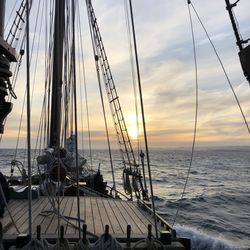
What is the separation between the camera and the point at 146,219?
7.42 metres

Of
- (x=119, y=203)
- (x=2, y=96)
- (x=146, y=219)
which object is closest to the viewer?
(x=2, y=96)

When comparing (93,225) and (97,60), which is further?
(97,60)

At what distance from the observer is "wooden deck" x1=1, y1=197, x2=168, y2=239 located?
20.6ft

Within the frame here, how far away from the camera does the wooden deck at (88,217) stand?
20.6 ft

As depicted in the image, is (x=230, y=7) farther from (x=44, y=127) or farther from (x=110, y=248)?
(x=44, y=127)

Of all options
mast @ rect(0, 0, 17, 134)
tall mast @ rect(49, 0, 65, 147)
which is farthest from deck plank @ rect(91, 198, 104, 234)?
mast @ rect(0, 0, 17, 134)

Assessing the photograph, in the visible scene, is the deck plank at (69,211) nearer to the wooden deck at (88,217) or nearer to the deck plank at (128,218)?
the wooden deck at (88,217)

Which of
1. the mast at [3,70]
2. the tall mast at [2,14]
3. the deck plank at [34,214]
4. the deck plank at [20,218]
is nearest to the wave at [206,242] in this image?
the deck plank at [34,214]

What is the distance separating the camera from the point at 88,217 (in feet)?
24.6

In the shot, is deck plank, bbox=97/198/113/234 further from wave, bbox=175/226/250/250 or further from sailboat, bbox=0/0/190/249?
wave, bbox=175/226/250/250

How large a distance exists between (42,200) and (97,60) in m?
8.97

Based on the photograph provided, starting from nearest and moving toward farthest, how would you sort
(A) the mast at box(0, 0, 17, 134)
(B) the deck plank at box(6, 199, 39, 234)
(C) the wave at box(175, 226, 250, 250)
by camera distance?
(A) the mast at box(0, 0, 17, 134) < (B) the deck plank at box(6, 199, 39, 234) < (C) the wave at box(175, 226, 250, 250)

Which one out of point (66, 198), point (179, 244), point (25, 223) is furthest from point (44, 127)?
point (179, 244)

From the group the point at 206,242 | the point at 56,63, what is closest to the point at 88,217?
the point at 56,63
